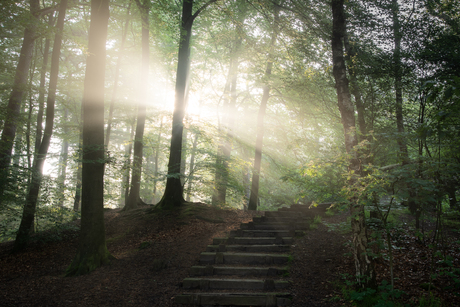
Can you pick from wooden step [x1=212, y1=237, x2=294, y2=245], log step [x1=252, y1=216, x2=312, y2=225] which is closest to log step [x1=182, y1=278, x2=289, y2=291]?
wooden step [x1=212, y1=237, x2=294, y2=245]

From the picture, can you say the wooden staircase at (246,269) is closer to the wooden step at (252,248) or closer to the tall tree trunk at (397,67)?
the wooden step at (252,248)

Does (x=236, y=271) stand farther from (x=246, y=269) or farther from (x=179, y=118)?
(x=179, y=118)

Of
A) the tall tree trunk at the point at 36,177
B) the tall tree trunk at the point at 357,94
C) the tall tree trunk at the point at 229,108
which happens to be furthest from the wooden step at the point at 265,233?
the tall tree trunk at the point at 36,177

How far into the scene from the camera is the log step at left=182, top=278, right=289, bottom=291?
4.82m

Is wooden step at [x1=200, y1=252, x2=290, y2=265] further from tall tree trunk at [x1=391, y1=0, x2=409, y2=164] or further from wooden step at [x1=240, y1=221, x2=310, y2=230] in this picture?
tall tree trunk at [x1=391, y1=0, x2=409, y2=164]

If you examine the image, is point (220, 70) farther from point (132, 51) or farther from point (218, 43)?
point (132, 51)

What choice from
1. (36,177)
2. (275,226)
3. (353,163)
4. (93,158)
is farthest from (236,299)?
(36,177)

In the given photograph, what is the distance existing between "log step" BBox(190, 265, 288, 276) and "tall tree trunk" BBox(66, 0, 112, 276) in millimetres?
2680

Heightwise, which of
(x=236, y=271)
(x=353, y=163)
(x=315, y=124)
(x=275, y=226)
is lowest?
(x=236, y=271)

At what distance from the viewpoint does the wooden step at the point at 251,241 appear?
6.86 meters

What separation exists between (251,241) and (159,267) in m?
2.68

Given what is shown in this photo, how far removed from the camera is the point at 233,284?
16.3 ft

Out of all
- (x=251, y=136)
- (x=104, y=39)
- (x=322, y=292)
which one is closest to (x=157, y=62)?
(x=251, y=136)

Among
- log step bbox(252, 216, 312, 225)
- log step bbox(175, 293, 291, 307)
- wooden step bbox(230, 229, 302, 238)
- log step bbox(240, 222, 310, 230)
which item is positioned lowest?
log step bbox(175, 293, 291, 307)
